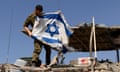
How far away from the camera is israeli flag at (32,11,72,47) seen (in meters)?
12.5

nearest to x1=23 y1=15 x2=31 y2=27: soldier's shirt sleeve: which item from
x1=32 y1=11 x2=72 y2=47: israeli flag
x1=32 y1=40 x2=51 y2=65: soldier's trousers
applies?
x1=32 y1=11 x2=72 y2=47: israeli flag

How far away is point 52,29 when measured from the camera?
41.5 ft

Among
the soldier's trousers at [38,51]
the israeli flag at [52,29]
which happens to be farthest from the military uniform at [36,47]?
the israeli flag at [52,29]

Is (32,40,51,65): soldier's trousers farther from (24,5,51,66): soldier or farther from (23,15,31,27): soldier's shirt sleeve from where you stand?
(23,15,31,27): soldier's shirt sleeve

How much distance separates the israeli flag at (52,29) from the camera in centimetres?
1246

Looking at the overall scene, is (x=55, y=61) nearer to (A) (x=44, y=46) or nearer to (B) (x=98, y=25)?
(A) (x=44, y=46)

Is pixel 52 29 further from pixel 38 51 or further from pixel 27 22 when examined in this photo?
pixel 38 51

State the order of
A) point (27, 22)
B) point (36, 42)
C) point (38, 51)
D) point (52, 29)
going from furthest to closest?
1. point (52, 29)
2. point (27, 22)
3. point (36, 42)
4. point (38, 51)

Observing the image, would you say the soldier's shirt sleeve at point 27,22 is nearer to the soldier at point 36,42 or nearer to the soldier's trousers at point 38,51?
the soldier at point 36,42

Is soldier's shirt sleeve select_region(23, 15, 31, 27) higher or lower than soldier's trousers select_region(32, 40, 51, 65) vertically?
higher

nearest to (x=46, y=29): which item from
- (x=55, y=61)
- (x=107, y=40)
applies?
(x=55, y=61)

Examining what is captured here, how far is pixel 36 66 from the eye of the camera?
39.2ft

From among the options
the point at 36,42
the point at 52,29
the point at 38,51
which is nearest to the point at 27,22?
the point at 36,42

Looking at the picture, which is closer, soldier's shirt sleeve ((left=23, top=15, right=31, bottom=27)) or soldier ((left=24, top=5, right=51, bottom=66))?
soldier ((left=24, top=5, right=51, bottom=66))
